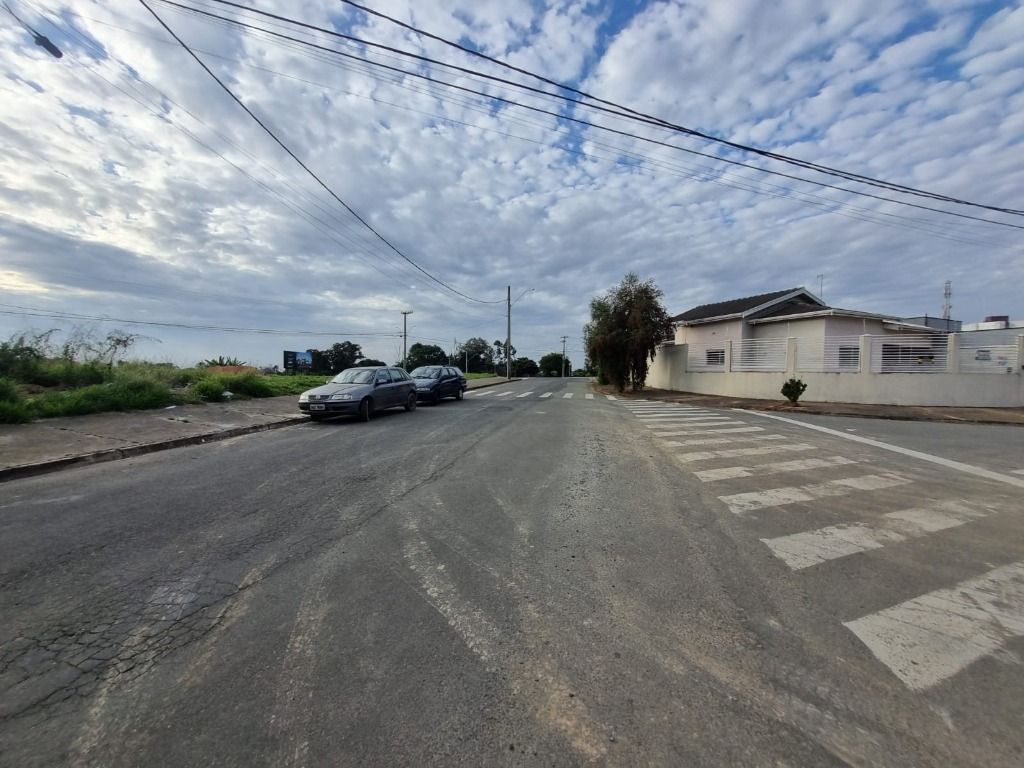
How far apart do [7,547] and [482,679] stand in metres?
4.56

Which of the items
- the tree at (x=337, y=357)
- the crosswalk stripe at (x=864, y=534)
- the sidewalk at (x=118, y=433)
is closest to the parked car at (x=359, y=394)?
the sidewalk at (x=118, y=433)

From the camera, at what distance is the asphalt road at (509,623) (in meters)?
2.02

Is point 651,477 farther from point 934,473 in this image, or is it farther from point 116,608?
point 116,608

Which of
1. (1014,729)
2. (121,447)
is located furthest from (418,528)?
(121,447)

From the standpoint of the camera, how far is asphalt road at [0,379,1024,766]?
2.02 meters

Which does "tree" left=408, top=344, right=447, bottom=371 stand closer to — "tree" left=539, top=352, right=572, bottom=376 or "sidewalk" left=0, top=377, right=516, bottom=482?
"tree" left=539, top=352, right=572, bottom=376

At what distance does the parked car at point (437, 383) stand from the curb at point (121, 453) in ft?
21.8

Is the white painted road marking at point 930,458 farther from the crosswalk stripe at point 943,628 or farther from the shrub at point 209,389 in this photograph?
the shrub at point 209,389

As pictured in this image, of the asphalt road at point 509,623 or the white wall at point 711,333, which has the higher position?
the white wall at point 711,333

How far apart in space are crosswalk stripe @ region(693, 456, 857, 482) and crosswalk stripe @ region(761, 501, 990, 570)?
6.00 feet

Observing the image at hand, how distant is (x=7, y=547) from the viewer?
4055mm

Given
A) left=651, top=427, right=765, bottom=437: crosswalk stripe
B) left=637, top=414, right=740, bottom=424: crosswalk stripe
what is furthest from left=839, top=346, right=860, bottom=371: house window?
left=651, top=427, right=765, bottom=437: crosswalk stripe

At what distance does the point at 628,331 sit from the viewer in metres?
24.2

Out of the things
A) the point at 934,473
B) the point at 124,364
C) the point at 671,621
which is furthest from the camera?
the point at 124,364
